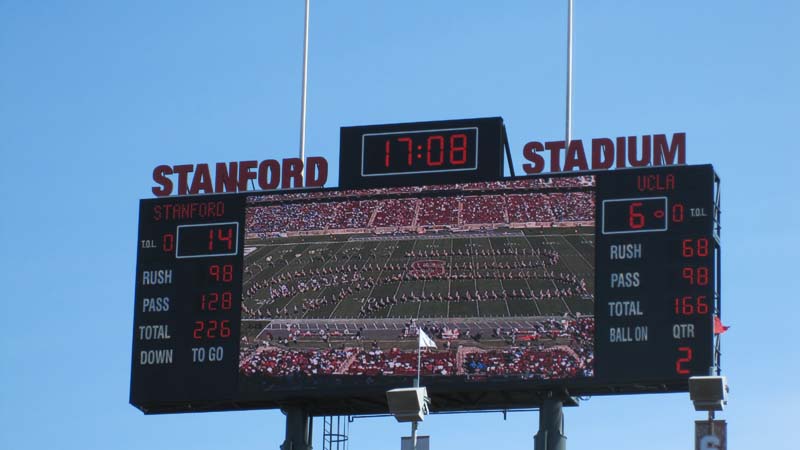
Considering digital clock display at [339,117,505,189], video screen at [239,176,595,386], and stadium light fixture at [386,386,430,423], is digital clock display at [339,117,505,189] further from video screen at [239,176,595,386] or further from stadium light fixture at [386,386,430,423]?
stadium light fixture at [386,386,430,423]

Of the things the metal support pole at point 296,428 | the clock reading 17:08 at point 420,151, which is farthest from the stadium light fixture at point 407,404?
the clock reading 17:08 at point 420,151

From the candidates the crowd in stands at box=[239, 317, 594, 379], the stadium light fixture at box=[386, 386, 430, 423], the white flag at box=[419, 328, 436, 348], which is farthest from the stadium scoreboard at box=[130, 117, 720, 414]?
the stadium light fixture at box=[386, 386, 430, 423]

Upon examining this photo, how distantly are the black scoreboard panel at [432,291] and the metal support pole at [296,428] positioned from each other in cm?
35

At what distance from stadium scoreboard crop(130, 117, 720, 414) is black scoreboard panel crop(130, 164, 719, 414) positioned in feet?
0.12

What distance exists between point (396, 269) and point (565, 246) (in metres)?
3.33

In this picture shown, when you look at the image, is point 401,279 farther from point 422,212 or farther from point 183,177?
point 183,177

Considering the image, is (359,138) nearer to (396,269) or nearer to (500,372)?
(396,269)

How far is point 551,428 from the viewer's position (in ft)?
136

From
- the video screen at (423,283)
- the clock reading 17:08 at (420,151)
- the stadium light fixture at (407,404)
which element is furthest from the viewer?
the clock reading 17:08 at (420,151)

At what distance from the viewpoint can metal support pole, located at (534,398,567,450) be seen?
41.2 meters

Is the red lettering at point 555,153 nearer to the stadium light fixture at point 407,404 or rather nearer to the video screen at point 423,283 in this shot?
the video screen at point 423,283

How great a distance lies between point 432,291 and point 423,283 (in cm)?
26

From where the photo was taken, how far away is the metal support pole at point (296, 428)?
43.1 metres

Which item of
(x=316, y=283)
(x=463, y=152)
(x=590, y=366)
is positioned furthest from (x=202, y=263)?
(x=590, y=366)
